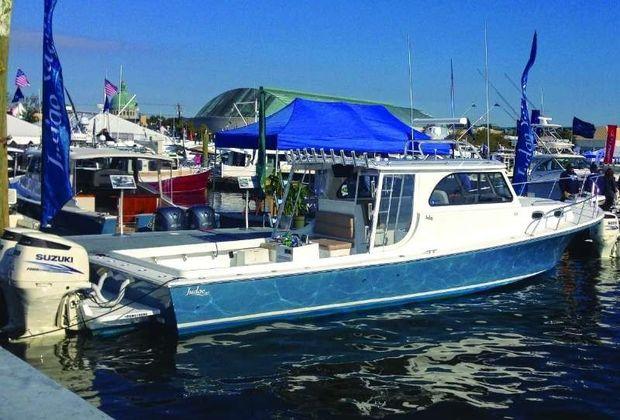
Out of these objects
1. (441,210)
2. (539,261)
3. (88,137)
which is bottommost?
(539,261)

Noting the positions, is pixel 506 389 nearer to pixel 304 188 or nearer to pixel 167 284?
pixel 167 284

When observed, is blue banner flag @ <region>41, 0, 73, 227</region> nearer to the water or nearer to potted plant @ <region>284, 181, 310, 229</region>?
the water

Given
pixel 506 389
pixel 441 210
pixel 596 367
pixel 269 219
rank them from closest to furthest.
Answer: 1. pixel 506 389
2. pixel 596 367
3. pixel 441 210
4. pixel 269 219

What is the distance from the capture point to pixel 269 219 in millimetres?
15578

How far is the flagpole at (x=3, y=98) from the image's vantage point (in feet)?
29.6

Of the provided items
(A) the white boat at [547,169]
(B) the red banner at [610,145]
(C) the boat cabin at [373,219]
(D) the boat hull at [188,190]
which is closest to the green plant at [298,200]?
(C) the boat cabin at [373,219]

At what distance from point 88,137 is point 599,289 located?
2458cm

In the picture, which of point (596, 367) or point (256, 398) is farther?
point (596, 367)

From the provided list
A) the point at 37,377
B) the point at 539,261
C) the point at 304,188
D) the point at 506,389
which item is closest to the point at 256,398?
the point at 506,389

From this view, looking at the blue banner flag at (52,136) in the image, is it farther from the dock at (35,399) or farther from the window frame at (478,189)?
the dock at (35,399)

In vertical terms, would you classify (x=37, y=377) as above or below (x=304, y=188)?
below

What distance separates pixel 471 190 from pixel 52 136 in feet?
21.1

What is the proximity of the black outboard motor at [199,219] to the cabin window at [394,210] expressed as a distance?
5.28 meters

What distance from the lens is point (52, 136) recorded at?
32.6 ft
